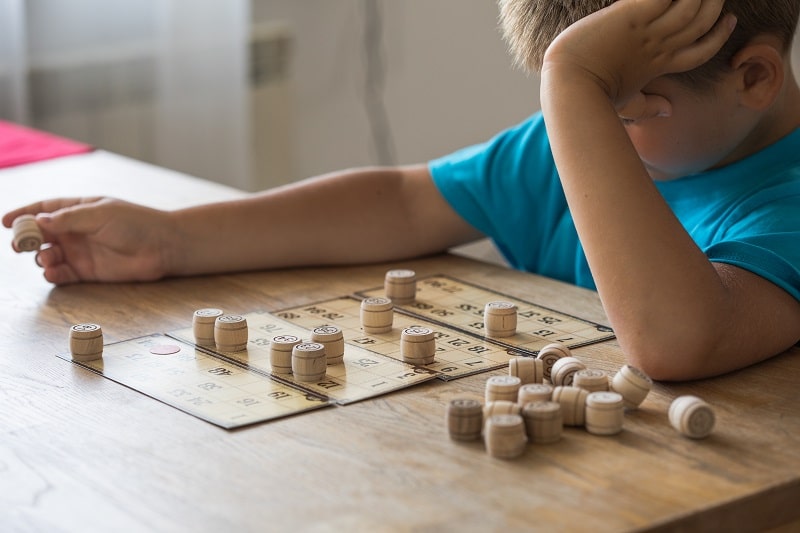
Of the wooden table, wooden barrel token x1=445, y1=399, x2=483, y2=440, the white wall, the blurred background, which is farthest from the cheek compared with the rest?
the white wall

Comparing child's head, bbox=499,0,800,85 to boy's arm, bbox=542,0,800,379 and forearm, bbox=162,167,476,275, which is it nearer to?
boy's arm, bbox=542,0,800,379

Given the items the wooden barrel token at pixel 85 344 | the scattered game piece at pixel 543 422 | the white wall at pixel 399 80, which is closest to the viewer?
the scattered game piece at pixel 543 422

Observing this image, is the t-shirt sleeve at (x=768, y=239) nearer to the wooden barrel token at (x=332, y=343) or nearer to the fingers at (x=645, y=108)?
the fingers at (x=645, y=108)

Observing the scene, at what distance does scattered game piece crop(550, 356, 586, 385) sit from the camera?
99 cm

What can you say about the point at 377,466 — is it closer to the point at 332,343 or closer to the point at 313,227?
the point at 332,343

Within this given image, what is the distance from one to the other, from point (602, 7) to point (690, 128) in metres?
0.15

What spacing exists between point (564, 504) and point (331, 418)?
0.77 ft

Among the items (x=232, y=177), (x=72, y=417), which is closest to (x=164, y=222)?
(x=72, y=417)

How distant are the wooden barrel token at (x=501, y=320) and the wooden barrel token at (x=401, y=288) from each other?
144 millimetres

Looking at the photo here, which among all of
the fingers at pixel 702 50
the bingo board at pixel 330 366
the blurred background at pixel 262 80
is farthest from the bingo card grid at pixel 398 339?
the blurred background at pixel 262 80

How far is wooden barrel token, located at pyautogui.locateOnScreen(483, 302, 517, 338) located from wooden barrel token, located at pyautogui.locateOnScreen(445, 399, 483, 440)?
256 millimetres

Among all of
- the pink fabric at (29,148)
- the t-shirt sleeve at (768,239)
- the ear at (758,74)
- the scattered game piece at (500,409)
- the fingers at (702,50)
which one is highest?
the fingers at (702,50)

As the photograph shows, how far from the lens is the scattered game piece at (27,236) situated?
4.54ft

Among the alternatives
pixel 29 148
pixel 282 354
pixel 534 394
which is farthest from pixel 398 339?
pixel 29 148
